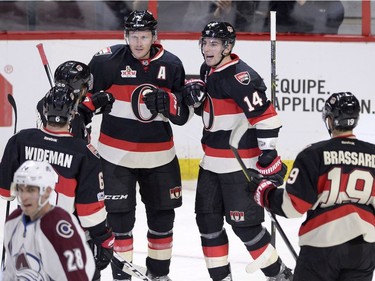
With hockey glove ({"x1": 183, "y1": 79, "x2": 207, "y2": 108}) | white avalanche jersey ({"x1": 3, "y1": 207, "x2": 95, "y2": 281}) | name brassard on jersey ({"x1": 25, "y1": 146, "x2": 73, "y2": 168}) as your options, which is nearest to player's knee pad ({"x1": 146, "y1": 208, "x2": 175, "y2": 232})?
hockey glove ({"x1": 183, "y1": 79, "x2": 207, "y2": 108})

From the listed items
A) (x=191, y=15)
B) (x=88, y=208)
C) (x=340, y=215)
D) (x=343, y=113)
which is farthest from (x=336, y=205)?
(x=191, y=15)

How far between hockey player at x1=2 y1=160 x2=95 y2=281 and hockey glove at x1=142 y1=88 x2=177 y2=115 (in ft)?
5.13

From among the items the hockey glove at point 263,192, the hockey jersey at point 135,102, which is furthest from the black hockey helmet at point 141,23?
the hockey glove at point 263,192

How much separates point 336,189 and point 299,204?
0.14 metres

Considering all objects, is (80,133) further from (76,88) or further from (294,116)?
(294,116)

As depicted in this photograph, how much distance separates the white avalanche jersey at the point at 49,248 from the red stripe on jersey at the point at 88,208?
669mm

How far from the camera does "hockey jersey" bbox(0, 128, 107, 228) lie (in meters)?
3.56

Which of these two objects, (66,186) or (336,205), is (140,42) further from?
(336,205)

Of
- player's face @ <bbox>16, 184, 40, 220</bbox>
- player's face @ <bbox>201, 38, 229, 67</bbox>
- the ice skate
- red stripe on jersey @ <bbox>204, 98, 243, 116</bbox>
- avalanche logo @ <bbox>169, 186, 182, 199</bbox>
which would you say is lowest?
the ice skate

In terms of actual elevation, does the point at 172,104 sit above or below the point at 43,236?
above

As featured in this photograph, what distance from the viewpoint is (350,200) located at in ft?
11.5

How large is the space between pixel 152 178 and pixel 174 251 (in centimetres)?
87

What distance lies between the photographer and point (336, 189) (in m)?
A: 3.48

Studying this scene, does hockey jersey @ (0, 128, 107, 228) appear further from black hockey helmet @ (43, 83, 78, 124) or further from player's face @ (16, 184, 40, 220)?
player's face @ (16, 184, 40, 220)
